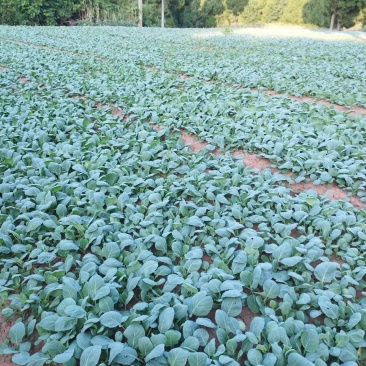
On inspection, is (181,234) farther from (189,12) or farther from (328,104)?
(189,12)

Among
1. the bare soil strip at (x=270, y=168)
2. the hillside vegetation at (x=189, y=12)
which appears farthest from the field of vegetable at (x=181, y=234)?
the hillside vegetation at (x=189, y=12)

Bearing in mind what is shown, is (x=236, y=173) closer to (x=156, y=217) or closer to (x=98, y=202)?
(x=156, y=217)

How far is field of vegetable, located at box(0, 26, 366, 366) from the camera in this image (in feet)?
5.29

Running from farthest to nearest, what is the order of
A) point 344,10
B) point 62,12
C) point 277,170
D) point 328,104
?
point 344,10
point 62,12
point 328,104
point 277,170

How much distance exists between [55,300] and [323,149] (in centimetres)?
300

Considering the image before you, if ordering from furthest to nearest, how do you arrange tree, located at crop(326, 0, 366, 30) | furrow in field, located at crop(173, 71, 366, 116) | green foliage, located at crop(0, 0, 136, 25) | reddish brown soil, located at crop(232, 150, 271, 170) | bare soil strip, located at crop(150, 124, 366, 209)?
tree, located at crop(326, 0, 366, 30) → green foliage, located at crop(0, 0, 136, 25) → furrow in field, located at crop(173, 71, 366, 116) → reddish brown soil, located at crop(232, 150, 271, 170) → bare soil strip, located at crop(150, 124, 366, 209)

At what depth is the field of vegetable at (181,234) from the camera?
5.29ft

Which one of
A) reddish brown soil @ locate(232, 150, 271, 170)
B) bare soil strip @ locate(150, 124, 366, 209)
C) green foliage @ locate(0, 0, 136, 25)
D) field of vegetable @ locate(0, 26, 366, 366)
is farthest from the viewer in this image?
green foliage @ locate(0, 0, 136, 25)

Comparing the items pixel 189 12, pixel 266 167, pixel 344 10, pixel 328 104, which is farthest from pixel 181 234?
pixel 189 12

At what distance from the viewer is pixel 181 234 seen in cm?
231

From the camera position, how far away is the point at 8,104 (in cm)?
484

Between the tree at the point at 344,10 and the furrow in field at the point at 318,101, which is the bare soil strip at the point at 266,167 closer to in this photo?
the furrow in field at the point at 318,101

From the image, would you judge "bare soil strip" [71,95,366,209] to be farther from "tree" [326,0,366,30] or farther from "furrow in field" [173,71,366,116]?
"tree" [326,0,366,30]

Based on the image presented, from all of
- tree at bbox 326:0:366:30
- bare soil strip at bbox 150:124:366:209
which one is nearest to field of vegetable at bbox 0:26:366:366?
bare soil strip at bbox 150:124:366:209
